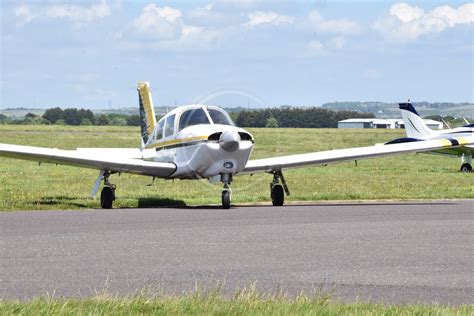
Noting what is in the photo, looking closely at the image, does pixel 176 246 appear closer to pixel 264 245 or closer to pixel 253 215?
pixel 264 245

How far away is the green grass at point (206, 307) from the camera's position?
8492mm

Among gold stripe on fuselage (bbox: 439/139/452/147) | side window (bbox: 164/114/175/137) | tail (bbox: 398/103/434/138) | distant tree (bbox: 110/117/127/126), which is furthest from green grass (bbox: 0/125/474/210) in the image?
distant tree (bbox: 110/117/127/126)

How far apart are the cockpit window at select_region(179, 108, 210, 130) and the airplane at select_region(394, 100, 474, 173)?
23.2 meters

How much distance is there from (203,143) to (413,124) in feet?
101

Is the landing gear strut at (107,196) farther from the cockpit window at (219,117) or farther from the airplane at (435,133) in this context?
the airplane at (435,133)

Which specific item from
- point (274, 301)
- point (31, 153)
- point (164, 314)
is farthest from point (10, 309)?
point (31, 153)

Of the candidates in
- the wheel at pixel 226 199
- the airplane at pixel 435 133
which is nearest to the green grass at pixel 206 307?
the wheel at pixel 226 199

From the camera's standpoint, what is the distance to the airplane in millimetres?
45062

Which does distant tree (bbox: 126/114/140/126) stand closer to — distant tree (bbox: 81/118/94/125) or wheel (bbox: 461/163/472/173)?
distant tree (bbox: 81/118/94/125)

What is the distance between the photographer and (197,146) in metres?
22.0

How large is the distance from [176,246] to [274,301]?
511 centimetres

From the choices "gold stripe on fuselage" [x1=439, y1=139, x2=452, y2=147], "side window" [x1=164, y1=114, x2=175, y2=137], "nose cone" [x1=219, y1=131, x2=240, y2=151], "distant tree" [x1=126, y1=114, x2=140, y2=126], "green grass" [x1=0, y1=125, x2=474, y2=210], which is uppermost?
"side window" [x1=164, y1=114, x2=175, y2=137]

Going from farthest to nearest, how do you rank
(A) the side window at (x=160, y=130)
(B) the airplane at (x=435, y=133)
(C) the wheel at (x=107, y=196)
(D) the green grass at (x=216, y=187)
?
(B) the airplane at (x=435, y=133) < (D) the green grass at (x=216, y=187) < (A) the side window at (x=160, y=130) < (C) the wheel at (x=107, y=196)

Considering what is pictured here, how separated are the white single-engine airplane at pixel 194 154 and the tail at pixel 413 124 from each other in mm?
25154
